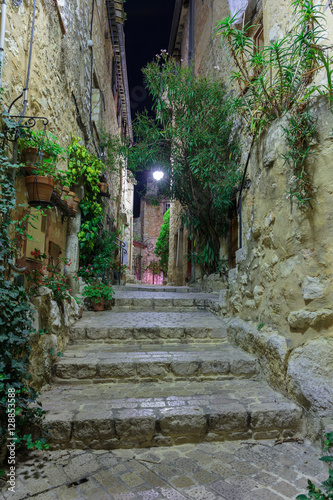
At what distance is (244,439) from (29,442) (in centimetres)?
152

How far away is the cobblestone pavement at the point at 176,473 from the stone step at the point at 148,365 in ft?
2.64

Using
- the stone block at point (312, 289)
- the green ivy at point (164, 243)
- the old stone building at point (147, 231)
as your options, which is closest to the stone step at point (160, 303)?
the stone block at point (312, 289)

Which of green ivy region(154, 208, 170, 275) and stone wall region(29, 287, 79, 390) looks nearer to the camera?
stone wall region(29, 287, 79, 390)

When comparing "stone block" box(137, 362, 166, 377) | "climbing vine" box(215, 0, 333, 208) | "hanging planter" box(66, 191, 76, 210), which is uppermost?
"climbing vine" box(215, 0, 333, 208)

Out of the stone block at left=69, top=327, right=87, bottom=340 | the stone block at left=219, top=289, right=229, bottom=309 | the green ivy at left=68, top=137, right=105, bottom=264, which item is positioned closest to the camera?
the stone block at left=69, top=327, right=87, bottom=340

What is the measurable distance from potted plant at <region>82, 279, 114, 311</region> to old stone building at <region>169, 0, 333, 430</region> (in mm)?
1898

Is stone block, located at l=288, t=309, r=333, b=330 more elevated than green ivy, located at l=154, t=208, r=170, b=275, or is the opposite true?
green ivy, located at l=154, t=208, r=170, b=275

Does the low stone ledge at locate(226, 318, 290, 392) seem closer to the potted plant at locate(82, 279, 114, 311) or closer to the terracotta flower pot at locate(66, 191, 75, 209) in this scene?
the potted plant at locate(82, 279, 114, 311)

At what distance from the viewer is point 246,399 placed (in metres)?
2.48

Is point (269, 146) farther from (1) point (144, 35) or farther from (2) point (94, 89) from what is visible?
(1) point (144, 35)

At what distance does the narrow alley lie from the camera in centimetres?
169

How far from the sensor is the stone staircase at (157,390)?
6.97 feet

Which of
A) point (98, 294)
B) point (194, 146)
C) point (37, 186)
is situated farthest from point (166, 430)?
point (194, 146)

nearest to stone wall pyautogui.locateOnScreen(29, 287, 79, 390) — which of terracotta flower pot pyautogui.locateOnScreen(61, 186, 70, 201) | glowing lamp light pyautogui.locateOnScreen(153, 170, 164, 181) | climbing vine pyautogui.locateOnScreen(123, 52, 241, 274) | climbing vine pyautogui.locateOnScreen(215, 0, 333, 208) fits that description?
terracotta flower pot pyautogui.locateOnScreen(61, 186, 70, 201)
